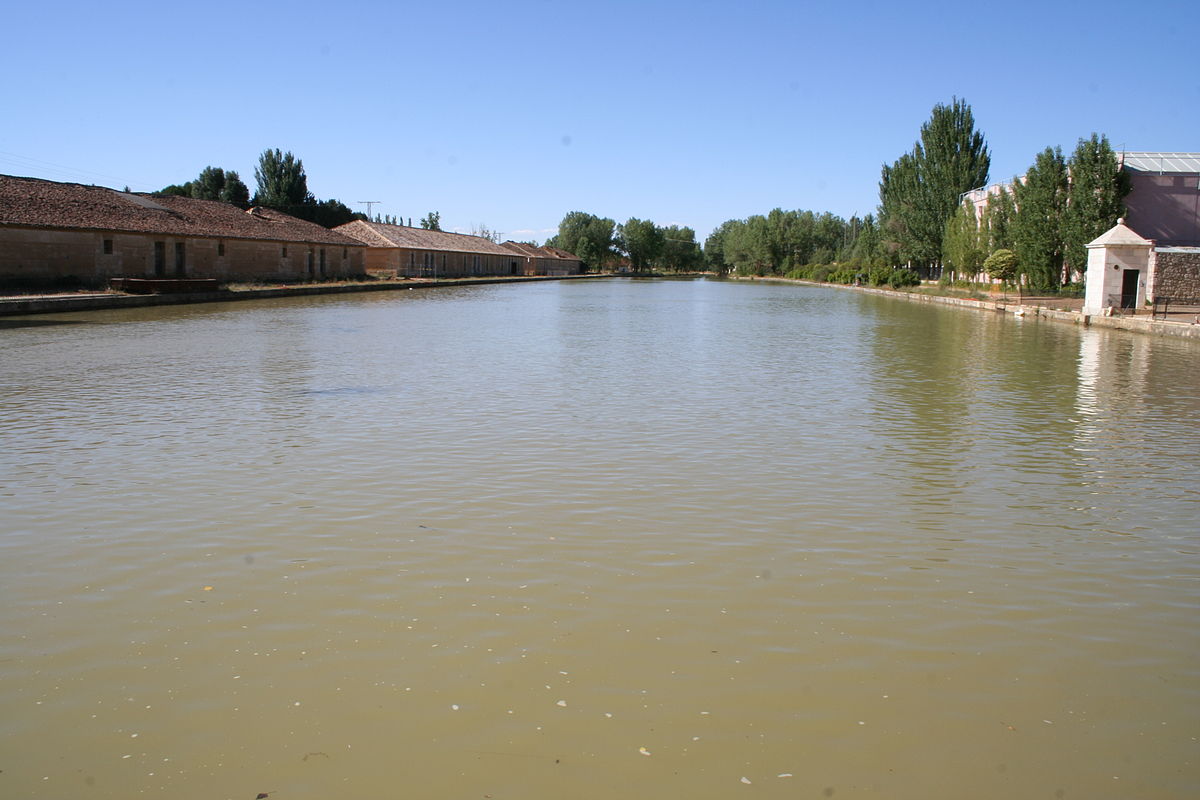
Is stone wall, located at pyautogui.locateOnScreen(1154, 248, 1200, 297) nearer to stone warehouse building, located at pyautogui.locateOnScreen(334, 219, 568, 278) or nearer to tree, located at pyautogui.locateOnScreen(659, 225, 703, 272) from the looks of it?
stone warehouse building, located at pyautogui.locateOnScreen(334, 219, 568, 278)

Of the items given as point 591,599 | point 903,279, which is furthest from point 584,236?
point 591,599

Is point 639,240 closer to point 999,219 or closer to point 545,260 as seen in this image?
point 545,260

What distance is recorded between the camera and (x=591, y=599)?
14.9 ft

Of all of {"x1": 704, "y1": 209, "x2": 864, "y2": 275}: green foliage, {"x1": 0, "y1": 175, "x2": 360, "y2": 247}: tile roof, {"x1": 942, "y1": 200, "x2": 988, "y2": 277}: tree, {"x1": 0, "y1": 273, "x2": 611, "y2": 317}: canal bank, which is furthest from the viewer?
{"x1": 704, "y1": 209, "x2": 864, "y2": 275}: green foliage

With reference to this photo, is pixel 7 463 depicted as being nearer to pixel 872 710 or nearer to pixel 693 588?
pixel 693 588

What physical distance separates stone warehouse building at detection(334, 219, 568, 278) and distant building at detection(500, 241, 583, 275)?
38.4 feet

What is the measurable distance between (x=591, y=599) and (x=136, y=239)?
106ft

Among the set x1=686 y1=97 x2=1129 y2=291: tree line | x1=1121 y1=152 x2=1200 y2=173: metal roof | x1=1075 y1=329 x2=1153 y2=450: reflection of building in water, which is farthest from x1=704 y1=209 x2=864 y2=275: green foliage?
x1=1075 y1=329 x2=1153 y2=450: reflection of building in water

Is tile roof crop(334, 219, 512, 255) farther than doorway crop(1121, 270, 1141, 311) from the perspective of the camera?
Yes

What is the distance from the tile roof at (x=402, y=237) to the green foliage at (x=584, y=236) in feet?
132

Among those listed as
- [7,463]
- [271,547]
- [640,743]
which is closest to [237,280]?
[7,463]

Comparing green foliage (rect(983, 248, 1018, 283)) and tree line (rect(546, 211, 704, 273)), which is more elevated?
tree line (rect(546, 211, 704, 273))

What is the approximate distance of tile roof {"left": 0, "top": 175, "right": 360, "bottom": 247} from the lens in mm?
28250

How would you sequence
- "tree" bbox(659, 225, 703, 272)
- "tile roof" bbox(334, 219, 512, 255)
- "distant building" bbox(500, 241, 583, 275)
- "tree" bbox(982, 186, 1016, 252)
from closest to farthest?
"tree" bbox(982, 186, 1016, 252) < "tile roof" bbox(334, 219, 512, 255) < "distant building" bbox(500, 241, 583, 275) < "tree" bbox(659, 225, 703, 272)
